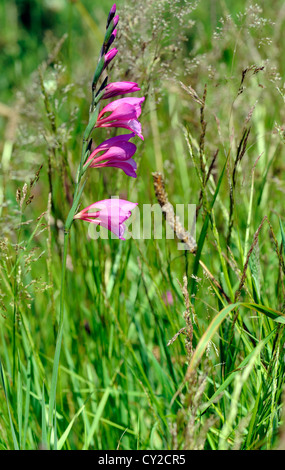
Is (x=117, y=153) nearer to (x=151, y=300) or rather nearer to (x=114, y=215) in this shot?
(x=114, y=215)

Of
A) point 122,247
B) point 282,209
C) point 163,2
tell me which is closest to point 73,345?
point 122,247

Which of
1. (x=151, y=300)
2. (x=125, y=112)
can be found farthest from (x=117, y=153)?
(x=151, y=300)

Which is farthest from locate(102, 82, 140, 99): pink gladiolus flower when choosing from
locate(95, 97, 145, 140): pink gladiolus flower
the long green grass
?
the long green grass

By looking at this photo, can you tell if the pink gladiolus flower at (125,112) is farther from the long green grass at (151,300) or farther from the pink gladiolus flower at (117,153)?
the long green grass at (151,300)

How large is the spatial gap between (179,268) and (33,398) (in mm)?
591

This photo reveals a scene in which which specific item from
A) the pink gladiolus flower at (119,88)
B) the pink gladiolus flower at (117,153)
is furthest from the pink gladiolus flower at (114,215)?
the pink gladiolus flower at (119,88)

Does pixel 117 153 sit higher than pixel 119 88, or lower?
lower

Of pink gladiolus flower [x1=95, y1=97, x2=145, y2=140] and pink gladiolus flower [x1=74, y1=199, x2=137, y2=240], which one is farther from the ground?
pink gladiolus flower [x1=95, y1=97, x2=145, y2=140]

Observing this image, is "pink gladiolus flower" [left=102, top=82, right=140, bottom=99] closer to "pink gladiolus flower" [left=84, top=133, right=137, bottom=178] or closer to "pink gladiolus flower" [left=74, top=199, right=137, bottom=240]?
"pink gladiolus flower" [left=84, top=133, right=137, bottom=178]

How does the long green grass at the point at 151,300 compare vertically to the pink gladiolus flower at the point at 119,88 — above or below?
below

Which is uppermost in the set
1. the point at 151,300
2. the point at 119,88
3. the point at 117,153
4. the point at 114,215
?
the point at 119,88

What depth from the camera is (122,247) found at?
1411 mm

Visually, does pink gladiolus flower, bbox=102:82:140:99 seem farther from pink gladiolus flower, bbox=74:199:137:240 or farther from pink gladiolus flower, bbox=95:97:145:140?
pink gladiolus flower, bbox=74:199:137:240

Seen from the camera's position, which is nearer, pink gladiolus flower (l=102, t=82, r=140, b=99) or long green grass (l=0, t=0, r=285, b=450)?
pink gladiolus flower (l=102, t=82, r=140, b=99)
